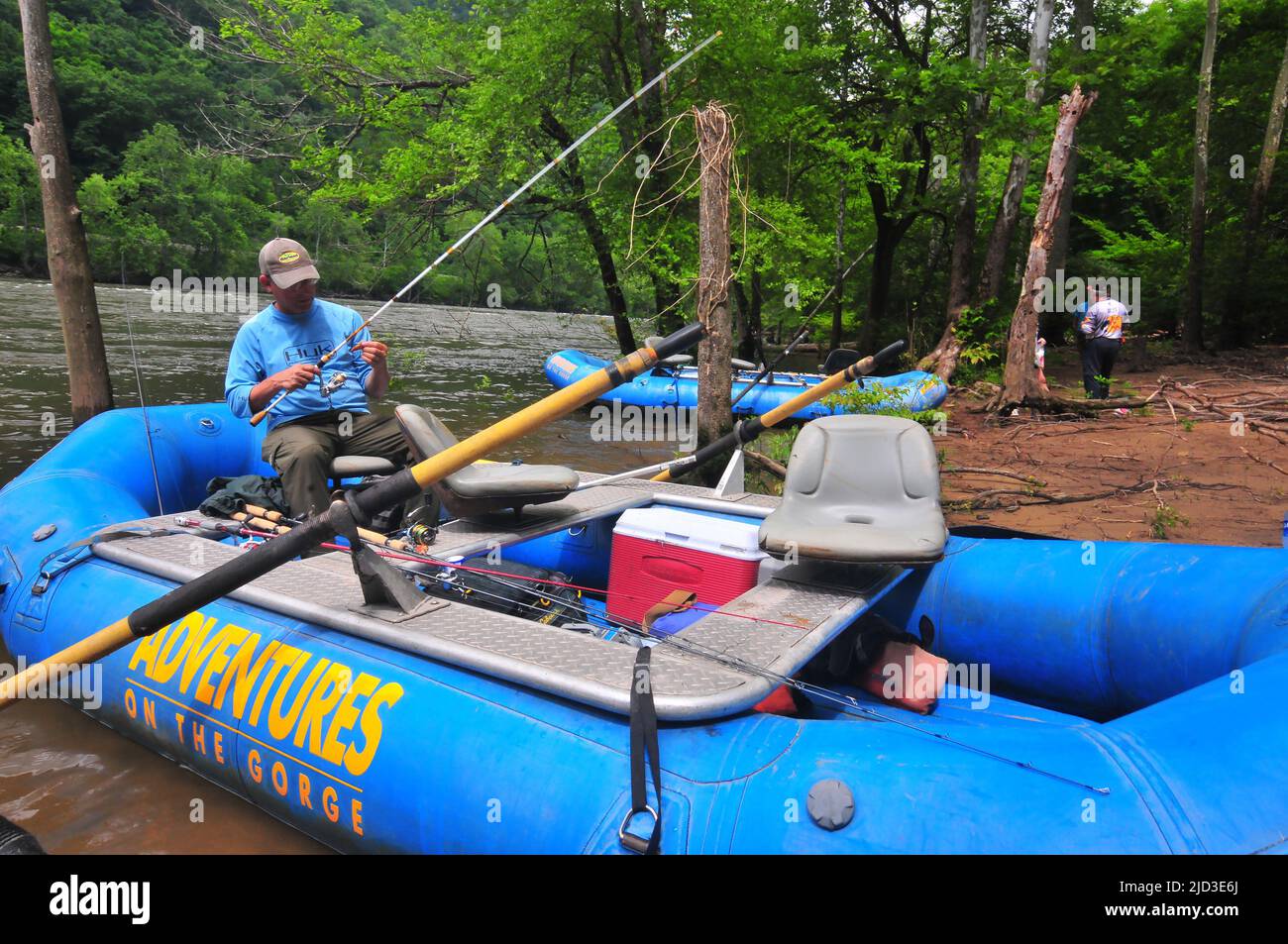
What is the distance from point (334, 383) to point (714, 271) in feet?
8.91

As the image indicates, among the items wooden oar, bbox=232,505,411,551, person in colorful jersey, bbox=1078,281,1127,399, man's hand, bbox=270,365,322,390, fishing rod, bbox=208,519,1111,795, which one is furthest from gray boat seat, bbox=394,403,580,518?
person in colorful jersey, bbox=1078,281,1127,399

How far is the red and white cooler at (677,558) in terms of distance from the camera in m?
3.42

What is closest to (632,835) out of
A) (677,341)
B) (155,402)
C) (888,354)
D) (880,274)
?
(677,341)

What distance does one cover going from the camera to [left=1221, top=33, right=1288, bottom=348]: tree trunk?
14.3m

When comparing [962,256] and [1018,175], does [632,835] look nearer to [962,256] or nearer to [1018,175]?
[1018,175]

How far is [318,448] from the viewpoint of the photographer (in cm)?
413

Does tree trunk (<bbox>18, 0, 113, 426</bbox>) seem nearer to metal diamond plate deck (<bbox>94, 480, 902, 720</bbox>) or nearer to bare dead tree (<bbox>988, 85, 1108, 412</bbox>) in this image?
metal diamond plate deck (<bbox>94, 480, 902, 720</bbox>)

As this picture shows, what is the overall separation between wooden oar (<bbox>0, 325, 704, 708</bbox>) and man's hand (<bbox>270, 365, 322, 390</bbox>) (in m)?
1.76

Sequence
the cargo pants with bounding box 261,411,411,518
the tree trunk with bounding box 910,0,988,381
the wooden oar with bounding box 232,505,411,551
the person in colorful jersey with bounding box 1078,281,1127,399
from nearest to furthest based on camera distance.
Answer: the wooden oar with bounding box 232,505,411,551 → the cargo pants with bounding box 261,411,411,518 → the person in colorful jersey with bounding box 1078,281,1127,399 → the tree trunk with bounding box 910,0,988,381

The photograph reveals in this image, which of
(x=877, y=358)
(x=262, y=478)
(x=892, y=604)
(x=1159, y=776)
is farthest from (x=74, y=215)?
(x=1159, y=776)

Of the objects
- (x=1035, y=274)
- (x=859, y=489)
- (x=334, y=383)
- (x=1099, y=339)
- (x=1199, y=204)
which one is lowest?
(x=859, y=489)

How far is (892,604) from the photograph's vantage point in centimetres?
371

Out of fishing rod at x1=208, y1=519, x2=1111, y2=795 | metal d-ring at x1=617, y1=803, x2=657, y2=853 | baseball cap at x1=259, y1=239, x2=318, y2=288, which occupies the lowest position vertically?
metal d-ring at x1=617, y1=803, x2=657, y2=853

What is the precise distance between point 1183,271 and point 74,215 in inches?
759
